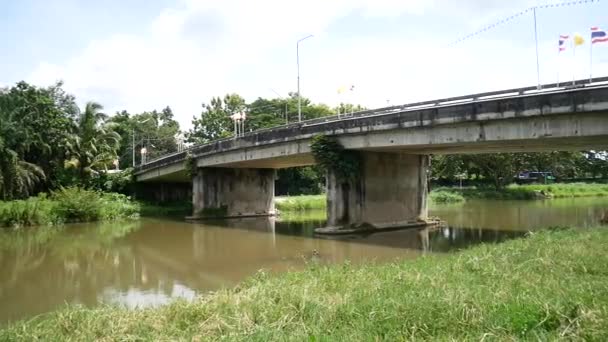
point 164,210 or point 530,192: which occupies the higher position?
point 530,192

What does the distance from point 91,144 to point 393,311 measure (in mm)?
43403

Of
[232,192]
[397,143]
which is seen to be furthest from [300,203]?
[397,143]

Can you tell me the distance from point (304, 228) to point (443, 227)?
7817mm

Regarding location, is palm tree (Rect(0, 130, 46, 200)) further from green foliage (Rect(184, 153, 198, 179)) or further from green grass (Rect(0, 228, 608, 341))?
green grass (Rect(0, 228, 608, 341))

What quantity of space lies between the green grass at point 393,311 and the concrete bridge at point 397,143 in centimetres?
879

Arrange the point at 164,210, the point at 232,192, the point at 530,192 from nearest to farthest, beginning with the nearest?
the point at 232,192
the point at 164,210
the point at 530,192

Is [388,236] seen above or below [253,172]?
below

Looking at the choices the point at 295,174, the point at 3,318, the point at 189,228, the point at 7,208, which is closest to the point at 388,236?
the point at 189,228

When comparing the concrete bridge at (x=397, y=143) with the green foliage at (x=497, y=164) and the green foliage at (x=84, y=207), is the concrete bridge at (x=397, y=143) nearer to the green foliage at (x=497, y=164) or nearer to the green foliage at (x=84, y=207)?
the green foliage at (x=84, y=207)

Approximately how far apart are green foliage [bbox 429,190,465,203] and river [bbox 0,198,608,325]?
20.2m

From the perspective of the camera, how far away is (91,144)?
151 feet

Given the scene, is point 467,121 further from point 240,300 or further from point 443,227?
point 240,300

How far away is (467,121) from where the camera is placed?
21.1 m

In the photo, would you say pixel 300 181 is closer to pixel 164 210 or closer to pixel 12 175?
pixel 164 210
